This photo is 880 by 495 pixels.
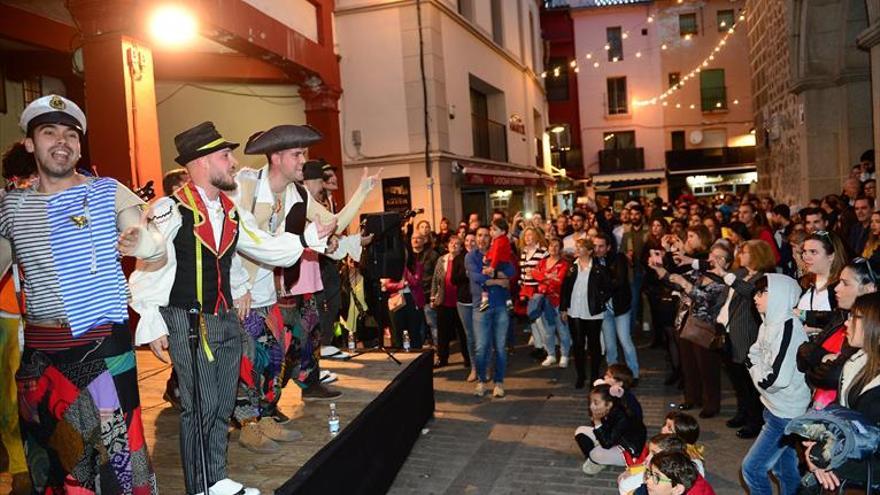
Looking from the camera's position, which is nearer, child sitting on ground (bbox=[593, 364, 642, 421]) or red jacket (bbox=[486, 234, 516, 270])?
child sitting on ground (bbox=[593, 364, 642, 421])

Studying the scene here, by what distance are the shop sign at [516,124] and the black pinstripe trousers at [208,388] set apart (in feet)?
59.8

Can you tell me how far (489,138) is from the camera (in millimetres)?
19516

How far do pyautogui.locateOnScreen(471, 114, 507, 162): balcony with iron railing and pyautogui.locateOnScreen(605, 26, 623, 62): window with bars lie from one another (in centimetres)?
1599

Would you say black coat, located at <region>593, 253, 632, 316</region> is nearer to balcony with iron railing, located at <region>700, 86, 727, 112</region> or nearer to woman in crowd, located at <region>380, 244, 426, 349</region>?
woman in crowd, located at <region>380, 244, 426, 349</region>

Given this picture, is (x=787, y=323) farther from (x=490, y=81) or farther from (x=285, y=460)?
(x=490, y=81)

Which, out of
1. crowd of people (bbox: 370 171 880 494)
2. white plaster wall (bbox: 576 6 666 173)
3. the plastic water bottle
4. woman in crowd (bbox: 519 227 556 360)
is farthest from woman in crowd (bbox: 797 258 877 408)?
white plaster wall (bbox: 576 6 666 173)

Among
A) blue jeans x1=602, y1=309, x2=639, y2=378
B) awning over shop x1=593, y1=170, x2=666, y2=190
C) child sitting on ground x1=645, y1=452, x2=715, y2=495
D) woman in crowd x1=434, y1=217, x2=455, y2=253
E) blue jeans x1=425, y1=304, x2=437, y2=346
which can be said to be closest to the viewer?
child sitting on ground x1=645, y1=452, x2=715, y2=495

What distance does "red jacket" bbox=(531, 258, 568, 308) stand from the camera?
8734 mm

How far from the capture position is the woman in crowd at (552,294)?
877cm

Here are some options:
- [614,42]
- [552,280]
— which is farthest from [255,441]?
[614,42]

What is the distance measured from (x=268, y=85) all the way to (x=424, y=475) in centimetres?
1020

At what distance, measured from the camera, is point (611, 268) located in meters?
7.66

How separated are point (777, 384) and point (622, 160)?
1238 inches

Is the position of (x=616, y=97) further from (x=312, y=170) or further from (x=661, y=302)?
(x=312, y=170)
